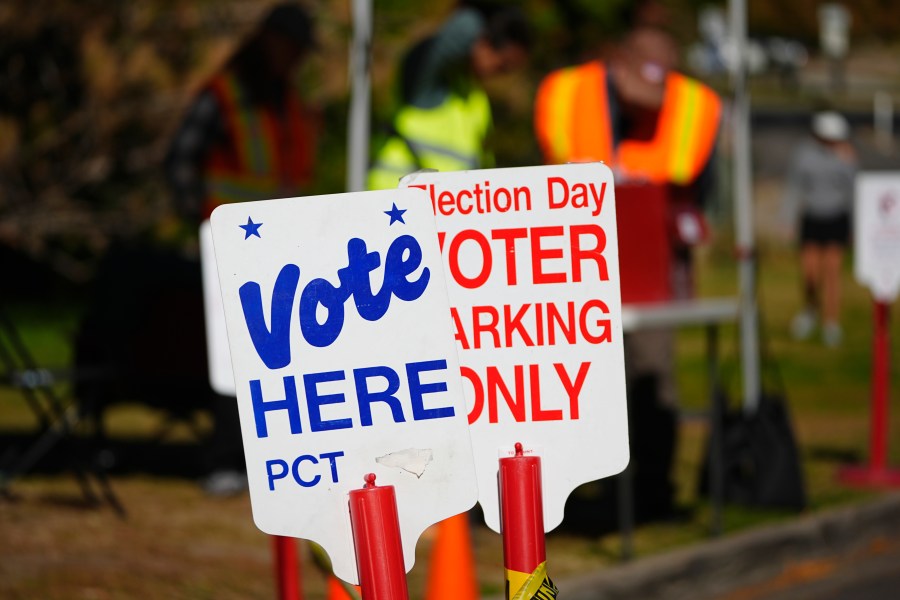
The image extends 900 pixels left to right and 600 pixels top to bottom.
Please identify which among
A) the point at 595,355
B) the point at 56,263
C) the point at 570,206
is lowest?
the point at 56,263

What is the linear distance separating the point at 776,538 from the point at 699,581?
559mm

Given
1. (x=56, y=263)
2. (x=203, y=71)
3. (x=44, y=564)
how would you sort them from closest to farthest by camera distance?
(x=44, y=564)
(x=203, y=71)
(x=56, y=263)

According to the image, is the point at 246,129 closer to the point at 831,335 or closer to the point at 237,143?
the point at 237,143

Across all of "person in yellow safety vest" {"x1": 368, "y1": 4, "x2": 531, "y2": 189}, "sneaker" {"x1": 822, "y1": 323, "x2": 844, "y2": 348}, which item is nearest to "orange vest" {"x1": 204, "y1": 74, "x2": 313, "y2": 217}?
"person in yellow safety vest" {"x1": 368, "y1": 4, "x2": 531, "y2": 189}

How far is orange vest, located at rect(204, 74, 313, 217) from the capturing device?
7.40 m

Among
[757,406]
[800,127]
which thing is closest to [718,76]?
[800,127]

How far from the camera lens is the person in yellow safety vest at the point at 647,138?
7062 mm

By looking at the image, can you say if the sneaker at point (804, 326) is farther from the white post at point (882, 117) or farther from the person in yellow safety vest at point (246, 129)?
the white post at point (882, 117)

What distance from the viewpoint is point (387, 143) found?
666cm

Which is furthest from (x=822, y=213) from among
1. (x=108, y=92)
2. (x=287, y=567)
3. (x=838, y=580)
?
(x=287, y=567)

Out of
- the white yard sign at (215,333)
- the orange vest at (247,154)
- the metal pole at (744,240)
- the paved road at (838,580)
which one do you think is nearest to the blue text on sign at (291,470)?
the white yard sign at (215,333)

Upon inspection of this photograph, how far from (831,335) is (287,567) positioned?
1190 centimetres

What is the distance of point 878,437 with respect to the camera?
837cm

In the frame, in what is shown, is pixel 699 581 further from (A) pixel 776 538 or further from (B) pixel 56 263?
(B) pixel 56 263
